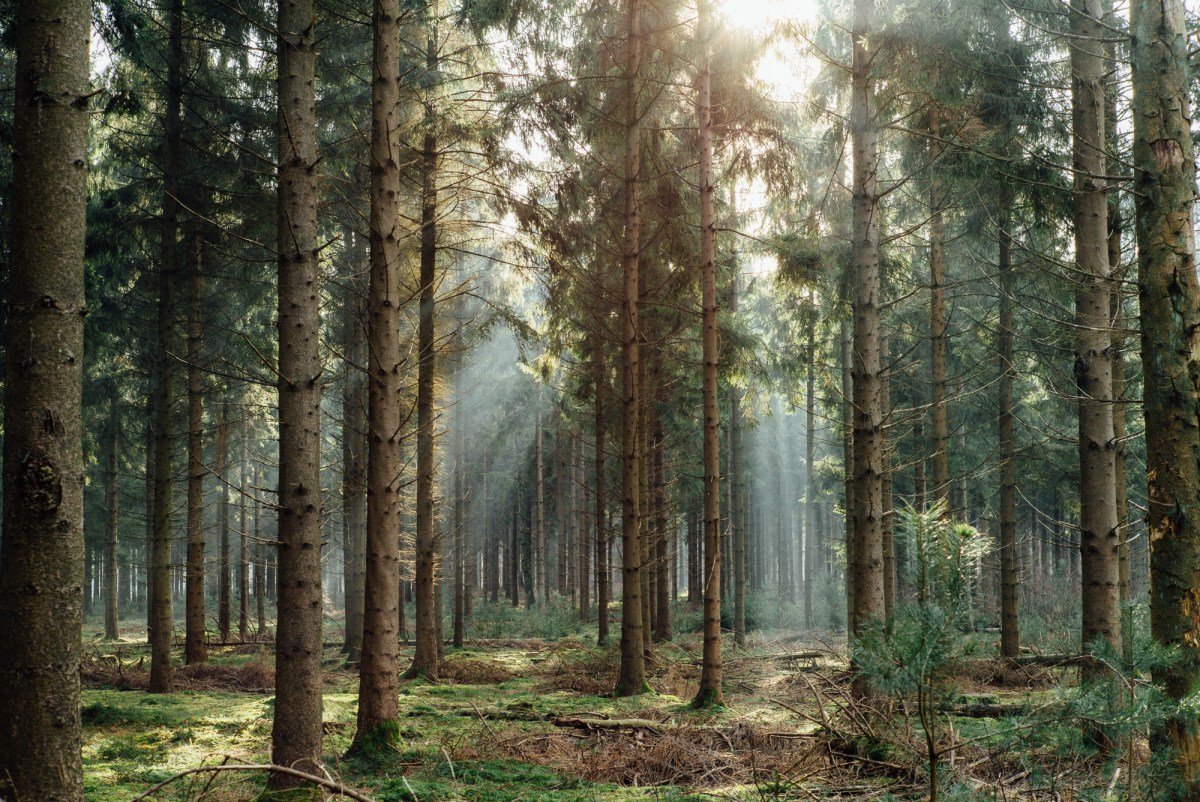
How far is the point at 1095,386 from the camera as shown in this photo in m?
7.94

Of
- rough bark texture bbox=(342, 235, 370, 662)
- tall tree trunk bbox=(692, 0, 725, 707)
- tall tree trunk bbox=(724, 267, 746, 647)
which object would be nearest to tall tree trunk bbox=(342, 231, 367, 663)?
rough bark texture bbox=(342, 235, 370, 662)

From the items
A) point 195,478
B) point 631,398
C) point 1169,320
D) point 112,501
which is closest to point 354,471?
point 195,478

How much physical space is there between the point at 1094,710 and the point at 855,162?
7.42 meters

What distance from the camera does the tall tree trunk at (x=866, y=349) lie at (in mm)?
8406

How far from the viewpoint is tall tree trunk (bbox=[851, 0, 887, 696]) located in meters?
Result: 8.41

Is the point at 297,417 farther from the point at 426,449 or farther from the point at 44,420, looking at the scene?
the point at 426,449

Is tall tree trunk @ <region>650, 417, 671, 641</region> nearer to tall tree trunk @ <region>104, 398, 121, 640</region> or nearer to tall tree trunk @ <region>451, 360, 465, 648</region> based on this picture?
tall tree trunk @ <region>451, 360, 465, 648</region>

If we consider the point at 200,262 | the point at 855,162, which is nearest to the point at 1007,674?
the point at 855,162

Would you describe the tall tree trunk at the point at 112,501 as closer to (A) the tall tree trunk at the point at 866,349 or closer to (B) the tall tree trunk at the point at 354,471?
(B) the tall tree trunk at the point at 354,471

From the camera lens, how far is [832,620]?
27766 millimetres

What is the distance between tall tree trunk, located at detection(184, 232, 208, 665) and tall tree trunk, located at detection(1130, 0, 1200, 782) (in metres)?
11.9

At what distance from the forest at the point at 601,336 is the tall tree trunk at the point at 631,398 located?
6 cm

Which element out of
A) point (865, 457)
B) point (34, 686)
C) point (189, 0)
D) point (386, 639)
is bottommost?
point (386, 639)

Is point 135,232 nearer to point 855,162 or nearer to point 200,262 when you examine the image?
point 200,262
